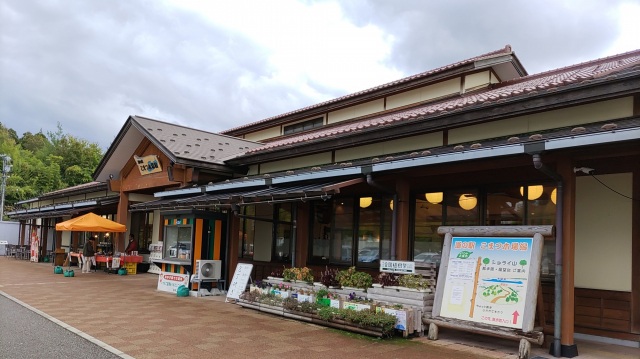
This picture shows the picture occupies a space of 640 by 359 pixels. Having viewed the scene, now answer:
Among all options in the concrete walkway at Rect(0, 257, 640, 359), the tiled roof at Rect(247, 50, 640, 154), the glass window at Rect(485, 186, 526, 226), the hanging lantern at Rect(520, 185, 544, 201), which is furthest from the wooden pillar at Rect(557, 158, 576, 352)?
the glass window at Rect(485, 186, 526, 226)

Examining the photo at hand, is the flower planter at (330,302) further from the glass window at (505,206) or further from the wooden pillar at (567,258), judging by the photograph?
the wooden pillar at (567,258)

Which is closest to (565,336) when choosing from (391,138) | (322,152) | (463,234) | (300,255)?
(463,234)

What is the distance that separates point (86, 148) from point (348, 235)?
48.5m

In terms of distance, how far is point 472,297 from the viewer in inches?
293

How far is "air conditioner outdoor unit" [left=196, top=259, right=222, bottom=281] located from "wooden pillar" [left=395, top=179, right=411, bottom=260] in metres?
5.86

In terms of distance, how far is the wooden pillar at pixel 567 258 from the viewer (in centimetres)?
685

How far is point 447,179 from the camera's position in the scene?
32.3 feet

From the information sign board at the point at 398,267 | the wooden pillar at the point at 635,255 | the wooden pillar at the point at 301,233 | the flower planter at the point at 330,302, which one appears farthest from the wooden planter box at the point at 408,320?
the wooden pillar at the point at 301,233

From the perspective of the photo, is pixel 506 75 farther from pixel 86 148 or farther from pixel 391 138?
pixel 86 148

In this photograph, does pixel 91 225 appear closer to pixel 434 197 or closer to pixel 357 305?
pixel 357 305

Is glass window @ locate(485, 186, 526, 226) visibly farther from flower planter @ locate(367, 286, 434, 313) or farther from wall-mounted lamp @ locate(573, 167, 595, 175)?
flower planter @ locate(367, 286, 434, 313)

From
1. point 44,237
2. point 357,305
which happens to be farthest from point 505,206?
point 44,237

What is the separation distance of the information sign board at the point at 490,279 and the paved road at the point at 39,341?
5105mm

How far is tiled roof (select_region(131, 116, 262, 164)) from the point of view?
14.6 metres
